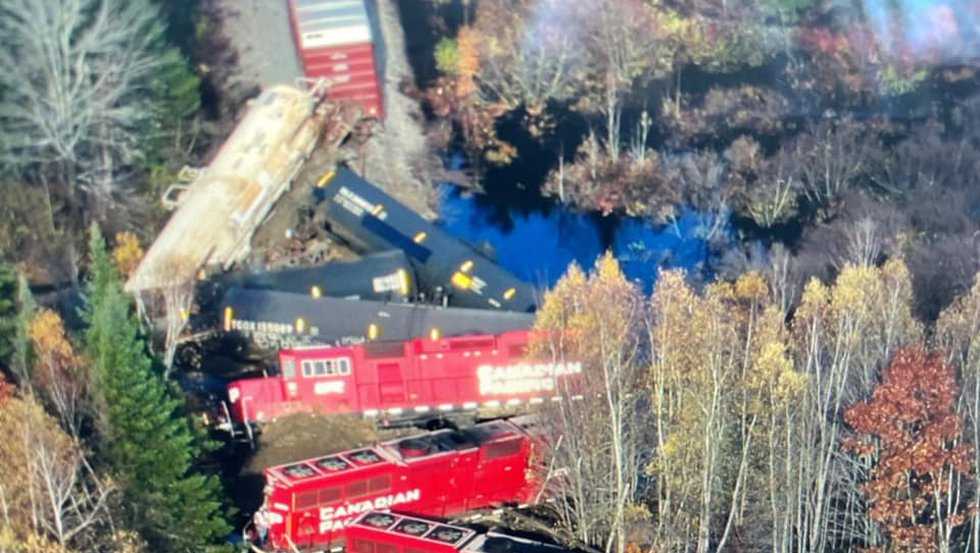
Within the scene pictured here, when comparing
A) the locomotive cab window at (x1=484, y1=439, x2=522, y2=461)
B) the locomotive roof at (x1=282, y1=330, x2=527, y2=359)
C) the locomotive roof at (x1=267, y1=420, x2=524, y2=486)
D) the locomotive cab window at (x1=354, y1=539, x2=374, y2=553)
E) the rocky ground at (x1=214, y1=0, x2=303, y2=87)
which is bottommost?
the locomotive cab window at (x1=354, y1=539, x2=374, y2=553)

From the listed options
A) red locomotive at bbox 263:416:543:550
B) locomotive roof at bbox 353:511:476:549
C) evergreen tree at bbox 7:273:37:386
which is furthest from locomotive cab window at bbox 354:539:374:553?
evergreen tree at bbox 7:273:37:386

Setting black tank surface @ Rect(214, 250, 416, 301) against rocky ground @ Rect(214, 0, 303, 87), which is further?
rocky ground @ Rect(214, 0, 303, 87)

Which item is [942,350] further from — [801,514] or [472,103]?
[472,103]

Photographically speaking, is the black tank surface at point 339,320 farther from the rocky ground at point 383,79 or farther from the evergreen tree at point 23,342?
the rocky ground at point 383,79

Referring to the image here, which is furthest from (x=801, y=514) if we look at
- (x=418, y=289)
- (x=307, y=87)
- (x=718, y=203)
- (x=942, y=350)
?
(x=307, y=87)

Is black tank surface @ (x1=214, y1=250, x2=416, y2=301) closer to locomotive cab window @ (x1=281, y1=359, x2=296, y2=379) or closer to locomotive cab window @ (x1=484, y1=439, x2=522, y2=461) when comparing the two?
locomotive cab window @ (x1=281, y1=359, x2=296, y2=379)

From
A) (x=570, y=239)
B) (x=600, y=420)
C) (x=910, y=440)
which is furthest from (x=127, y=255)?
(x=910, y=440)

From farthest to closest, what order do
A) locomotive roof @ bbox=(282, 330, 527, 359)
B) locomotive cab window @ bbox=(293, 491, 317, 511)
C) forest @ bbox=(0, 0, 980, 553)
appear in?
locomotive roof @ bbox=(282, 330, 527, 359), locomotive cab window @ bbox=(293, 491, 317, 511), forest @ bbox=(0, 0, 980, 553)
